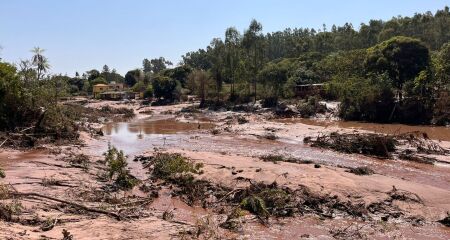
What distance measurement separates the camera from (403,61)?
46.0 m

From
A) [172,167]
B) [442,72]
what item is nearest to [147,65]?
[442,72]

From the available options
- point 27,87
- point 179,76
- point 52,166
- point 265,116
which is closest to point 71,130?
point 27,87

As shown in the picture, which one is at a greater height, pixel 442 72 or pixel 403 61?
pixel 403 61

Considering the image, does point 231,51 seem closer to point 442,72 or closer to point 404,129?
point 442,72

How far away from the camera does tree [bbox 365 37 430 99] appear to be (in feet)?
150

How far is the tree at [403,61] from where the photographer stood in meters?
45.7

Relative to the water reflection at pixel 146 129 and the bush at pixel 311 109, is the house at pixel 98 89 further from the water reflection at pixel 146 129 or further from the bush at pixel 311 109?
the bush at pixel 311 109

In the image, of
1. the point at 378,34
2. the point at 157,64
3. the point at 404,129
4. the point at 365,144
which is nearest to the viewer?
the point at 365,144

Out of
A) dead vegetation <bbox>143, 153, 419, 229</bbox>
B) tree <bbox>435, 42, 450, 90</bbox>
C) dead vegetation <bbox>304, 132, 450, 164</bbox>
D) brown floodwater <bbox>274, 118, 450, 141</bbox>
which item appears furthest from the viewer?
tree <bbox>435, 42, 450, 90</bbox>

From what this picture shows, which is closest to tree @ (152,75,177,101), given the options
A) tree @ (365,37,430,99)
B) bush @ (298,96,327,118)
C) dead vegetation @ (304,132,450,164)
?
bush @ (298,96,327,118)

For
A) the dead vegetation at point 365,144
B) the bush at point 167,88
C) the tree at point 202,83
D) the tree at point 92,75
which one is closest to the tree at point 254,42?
the tree at point 202,83

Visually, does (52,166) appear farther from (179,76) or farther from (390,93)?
(179,76)

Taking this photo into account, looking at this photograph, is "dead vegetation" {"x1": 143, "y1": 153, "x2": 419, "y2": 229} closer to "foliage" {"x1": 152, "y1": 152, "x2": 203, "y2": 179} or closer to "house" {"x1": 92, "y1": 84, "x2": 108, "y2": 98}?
"foliage" {"x1": 152, "y1": 152, "x2": 203, "y2": 179}

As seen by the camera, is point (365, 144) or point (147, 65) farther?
point (147, 65)
